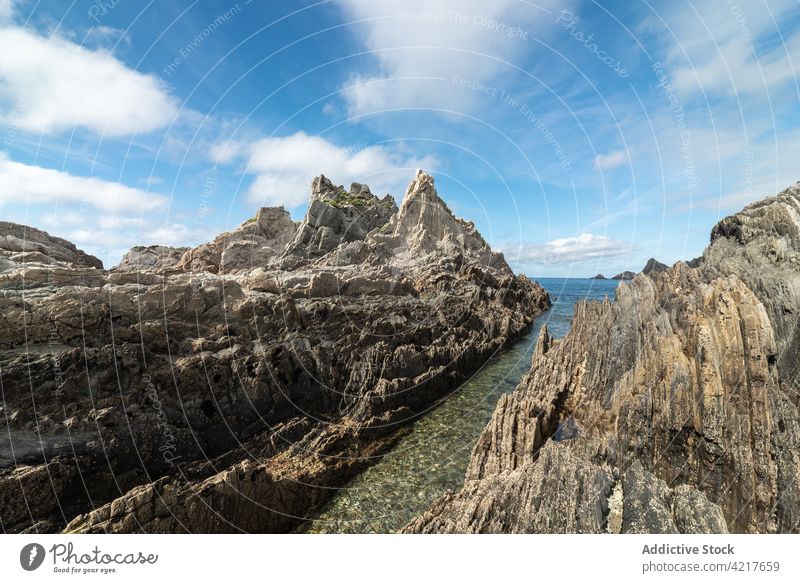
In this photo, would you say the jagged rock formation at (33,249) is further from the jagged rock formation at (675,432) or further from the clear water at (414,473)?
the jagged rock formation at (675,432)

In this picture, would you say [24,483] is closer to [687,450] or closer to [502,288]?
[687,450]

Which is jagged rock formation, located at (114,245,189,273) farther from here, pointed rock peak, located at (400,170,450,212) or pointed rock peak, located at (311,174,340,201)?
pointed rock peak, located at (400,170,450,212)

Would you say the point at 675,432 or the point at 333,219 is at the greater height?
the point at 333,219

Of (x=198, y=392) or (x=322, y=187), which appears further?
(x=322, y=187)

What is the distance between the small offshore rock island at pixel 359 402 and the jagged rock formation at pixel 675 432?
59 millimetres

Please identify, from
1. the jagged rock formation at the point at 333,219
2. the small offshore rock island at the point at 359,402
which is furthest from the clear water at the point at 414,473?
the jagged rock formation at the point at 333,219

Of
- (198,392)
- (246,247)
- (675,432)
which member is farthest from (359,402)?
(246,247)

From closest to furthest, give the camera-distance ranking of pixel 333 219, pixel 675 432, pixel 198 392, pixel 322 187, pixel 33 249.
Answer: pixel 675 432 < pixel 198 392 < pixel 33 249 < pixel 333 219 < pixel 322 187

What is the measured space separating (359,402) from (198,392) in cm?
961

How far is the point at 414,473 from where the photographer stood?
1803cm

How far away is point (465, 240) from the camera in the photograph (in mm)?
69375

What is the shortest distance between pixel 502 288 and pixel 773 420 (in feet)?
160

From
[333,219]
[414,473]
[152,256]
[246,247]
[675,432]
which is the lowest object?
[414,473]

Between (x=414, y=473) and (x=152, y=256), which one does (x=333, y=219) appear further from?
(x=414, y=473)
